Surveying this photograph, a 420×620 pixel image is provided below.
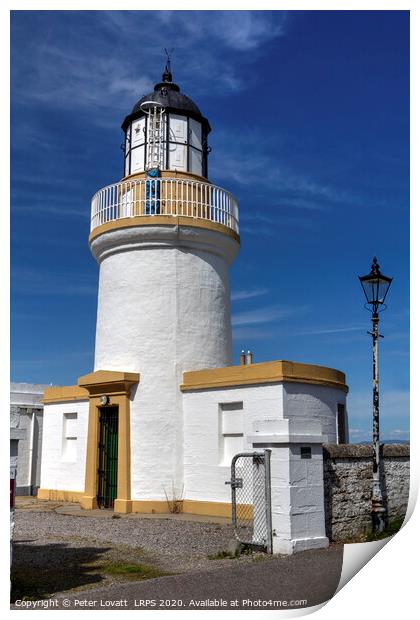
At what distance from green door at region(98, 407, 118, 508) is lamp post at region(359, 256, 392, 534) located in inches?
213

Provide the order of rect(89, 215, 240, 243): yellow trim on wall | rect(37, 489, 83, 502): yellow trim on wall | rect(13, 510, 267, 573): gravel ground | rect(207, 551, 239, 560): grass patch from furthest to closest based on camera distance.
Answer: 1. rect(37, 489, 83, 502): yellow trim on wall
2. rect(89, 215, 240, 243): yellow trim on wall
3. rect(13, 510, 267, 573): gravel ground
4. rect(207, 551, 239, 560): grass patch

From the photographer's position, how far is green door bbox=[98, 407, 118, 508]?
493 inches

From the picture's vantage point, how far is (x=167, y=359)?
12453 mm

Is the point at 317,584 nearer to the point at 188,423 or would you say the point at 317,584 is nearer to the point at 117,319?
the point at 188,423

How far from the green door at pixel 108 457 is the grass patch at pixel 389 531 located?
17.7 feet

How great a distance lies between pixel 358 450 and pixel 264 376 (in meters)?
2.30

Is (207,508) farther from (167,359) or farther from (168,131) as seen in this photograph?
(168,131)

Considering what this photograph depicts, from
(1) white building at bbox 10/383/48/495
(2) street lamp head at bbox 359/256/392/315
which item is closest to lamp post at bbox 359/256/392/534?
(2) street lamp head at bbox 359/256/392/315

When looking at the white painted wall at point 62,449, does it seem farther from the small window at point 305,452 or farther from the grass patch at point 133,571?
the small window at point 305,452

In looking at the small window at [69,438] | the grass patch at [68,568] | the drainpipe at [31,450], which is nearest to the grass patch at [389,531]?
the grass patch at [68,568]

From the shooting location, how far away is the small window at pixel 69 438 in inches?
564

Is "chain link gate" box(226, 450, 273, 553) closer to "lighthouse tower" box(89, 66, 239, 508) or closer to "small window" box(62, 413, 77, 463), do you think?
"lighthouse tower" box(89, 66, 239, 508)
